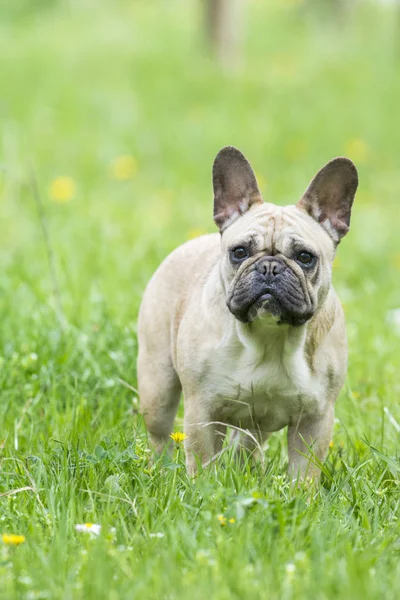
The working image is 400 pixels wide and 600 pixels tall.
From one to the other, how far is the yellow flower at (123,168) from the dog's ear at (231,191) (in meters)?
4.78

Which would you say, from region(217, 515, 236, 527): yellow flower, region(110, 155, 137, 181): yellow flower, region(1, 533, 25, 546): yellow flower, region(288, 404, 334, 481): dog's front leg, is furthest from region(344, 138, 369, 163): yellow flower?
region(1, 533, 25, 546): yellow flower

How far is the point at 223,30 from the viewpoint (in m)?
14.1

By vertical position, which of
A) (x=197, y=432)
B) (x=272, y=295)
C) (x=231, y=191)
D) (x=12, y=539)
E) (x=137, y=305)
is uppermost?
(x=231, y=191)

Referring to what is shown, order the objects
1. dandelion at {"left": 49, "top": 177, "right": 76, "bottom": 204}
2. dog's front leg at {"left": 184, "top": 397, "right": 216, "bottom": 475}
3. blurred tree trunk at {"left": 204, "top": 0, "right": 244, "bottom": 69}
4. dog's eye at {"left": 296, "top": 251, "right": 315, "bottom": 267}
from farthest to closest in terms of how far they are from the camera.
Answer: blurred tree trunk at {"left": 204, "top": 0, "right": 244, "bottom": 69} < dandelion at {"left": 49, "top": 177, "right": 76, "bottom": 204} < dog's front leg at {"left": 184, "top": 397, "right": 216, "bottom": 475} < dog's eye at {"left": 296, "top": 251, "right": 315, "bottom": 267}

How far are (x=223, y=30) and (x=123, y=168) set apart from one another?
6.15 metres

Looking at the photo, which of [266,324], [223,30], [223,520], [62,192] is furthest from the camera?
[223,30]

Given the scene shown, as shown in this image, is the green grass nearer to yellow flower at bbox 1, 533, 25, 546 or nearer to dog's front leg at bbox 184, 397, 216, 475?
yellow flower at bbox 1, 533, 25, 546

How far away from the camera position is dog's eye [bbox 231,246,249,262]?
138 inches

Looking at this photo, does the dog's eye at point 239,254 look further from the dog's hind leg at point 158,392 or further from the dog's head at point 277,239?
the dog's hind leg at point 158,392

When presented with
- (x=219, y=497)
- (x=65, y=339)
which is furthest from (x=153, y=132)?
(x=219, y=497)

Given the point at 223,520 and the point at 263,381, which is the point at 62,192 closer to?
the point at 263,381

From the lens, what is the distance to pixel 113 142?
993 cm

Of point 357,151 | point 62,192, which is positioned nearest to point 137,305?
point 62,192

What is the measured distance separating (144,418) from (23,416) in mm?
508
